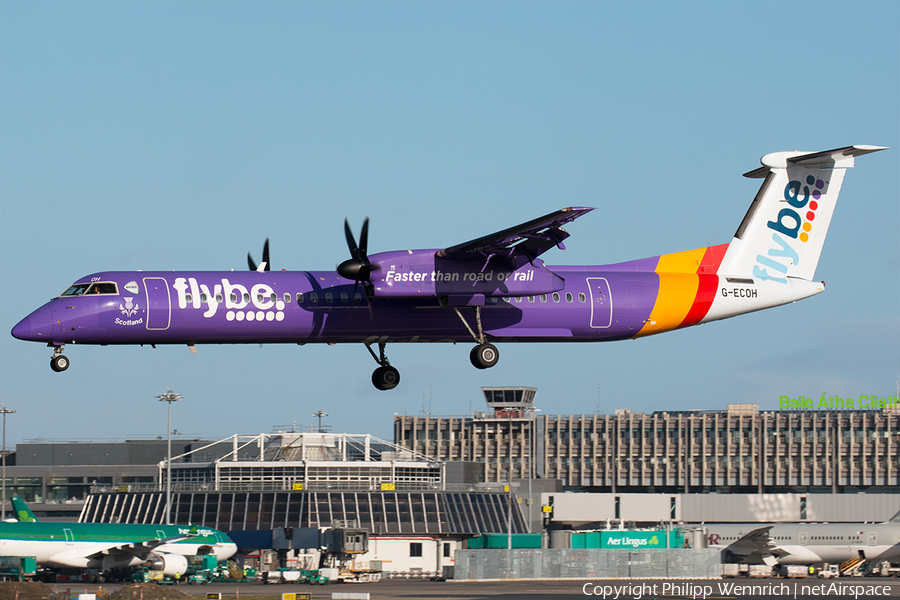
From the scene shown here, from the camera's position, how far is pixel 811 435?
128m

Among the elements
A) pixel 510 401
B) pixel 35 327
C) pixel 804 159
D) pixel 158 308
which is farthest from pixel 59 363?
pixel 510 401

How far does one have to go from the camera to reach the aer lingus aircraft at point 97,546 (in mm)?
54188

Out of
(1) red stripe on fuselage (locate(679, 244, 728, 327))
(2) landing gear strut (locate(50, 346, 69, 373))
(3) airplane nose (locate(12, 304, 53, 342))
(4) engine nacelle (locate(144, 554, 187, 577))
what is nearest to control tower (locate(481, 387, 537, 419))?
(4) engine nacelle (locate(144, 554, 187, 577))

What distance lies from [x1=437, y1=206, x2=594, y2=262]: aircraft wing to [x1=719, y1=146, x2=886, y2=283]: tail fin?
7738 millimetres

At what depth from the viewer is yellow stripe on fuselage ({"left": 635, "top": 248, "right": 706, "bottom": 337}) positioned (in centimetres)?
3319

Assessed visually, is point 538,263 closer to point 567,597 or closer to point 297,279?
point 297,279

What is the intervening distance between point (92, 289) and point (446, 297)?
10.00 meters

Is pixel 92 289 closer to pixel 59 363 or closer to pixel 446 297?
pixel 59 363

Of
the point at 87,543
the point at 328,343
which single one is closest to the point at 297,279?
the point at 328,343

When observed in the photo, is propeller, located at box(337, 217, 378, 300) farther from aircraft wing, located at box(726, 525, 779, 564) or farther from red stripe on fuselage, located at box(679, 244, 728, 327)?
aircraft wing, located at box(726, 525, 779, 564)

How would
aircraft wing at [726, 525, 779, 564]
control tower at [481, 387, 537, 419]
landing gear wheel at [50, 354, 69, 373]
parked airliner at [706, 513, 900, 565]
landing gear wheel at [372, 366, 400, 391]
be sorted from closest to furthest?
landing gear wheel at [50, 354, 69, 373] → landing gear wheel at [372, 366, 400, 391] → aircraft wing at [726, 525, 779, 564] → parked airliner at [706, 513, 900, 565] → control tower at [481, 387, 537, 419]

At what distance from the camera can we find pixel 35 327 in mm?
28188

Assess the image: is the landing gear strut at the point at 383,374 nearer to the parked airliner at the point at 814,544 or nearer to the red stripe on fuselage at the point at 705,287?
the red stripe on fuselage at the point at 705,287

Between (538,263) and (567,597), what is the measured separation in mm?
17441
